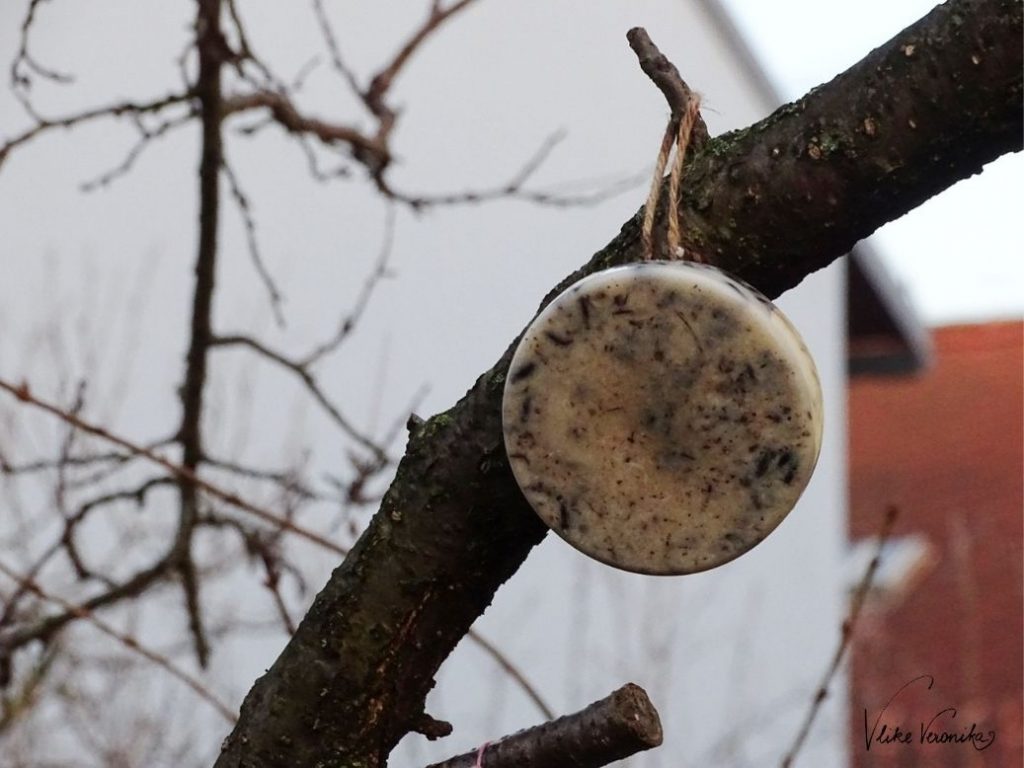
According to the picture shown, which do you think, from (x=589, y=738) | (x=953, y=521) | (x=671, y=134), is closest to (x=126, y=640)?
(x=589, y=738)

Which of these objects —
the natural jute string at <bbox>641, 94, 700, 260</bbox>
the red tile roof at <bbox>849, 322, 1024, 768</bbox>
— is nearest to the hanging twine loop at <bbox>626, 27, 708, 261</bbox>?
the natural jute string at <bbox>641, 94, 700, 260</bbox>

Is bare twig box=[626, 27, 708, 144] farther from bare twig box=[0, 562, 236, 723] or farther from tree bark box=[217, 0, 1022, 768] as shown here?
bare twig box=[0, 562, 236, 723]

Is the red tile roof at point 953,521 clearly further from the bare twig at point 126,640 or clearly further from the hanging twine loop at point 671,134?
the hanging twine loop at point 671,134

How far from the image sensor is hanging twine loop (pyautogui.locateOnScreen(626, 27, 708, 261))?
702 millimetres

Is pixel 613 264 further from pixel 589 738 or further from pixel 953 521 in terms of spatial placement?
pixel 953 521

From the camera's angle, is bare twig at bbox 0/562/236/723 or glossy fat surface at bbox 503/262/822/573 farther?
bare twig at bbox 0/562/236/723

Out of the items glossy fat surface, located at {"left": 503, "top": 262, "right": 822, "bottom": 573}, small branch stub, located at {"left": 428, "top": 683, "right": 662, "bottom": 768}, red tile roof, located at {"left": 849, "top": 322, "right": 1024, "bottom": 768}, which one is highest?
red tile roof, located at {"left": 849, "top": 322, "right": 1024, "bottom": 768}

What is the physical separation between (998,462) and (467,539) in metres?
5.71

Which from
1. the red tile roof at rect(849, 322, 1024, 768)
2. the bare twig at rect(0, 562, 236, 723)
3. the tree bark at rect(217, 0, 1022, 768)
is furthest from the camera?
the red tile roof at rect(849, 322, 1024, 768)

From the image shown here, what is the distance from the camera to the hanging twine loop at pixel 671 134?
0.70 meters

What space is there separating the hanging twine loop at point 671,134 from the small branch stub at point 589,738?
0.79 ft

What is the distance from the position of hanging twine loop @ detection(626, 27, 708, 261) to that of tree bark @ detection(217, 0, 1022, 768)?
0.01 m

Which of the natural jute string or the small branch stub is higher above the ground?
the natural jute string

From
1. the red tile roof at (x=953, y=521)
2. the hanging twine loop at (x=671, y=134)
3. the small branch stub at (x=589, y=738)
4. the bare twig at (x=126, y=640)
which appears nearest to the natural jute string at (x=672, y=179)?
the hanging twine loop at (x=671, y=134)
